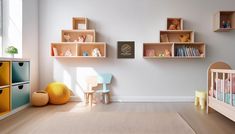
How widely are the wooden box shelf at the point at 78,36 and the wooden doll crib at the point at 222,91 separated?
7.70 ft

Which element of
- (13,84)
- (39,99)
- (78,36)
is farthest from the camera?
(78,36)

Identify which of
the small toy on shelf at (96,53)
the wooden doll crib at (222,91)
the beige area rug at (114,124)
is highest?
the small toy on shelf at (96,53)

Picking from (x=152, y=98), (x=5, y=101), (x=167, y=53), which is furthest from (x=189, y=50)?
(x=5, y=101)

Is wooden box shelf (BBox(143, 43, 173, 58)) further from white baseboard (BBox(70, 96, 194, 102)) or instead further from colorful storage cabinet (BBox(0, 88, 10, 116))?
colorful storage cabinet (BBox(0, 88, 10, 116))

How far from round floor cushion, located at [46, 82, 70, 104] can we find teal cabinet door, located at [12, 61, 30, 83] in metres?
0.49

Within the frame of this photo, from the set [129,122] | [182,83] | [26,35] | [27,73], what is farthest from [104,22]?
[129,122]

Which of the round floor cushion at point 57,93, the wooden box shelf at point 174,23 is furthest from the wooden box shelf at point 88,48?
the wooden box shelf at point 174,23

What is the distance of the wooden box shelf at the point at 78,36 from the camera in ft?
13.2

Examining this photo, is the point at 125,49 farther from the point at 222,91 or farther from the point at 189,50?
the point at 222,91

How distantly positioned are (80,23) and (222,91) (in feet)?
9.65

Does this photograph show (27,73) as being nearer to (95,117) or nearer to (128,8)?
(95,117)

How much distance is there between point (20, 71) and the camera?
11.2ft

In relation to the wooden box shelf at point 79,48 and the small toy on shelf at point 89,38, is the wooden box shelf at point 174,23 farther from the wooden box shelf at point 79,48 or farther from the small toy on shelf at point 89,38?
the small toy on shelf at point 89,38

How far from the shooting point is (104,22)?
4.12 metres
